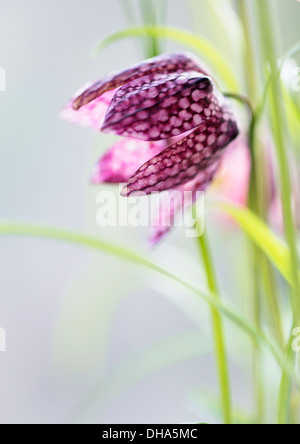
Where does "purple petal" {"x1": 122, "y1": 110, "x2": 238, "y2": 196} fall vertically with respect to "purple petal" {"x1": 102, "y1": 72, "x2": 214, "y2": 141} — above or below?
below

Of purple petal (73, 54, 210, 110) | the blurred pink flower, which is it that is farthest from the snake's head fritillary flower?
the blurred pink flower

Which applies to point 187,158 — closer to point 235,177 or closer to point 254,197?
point 254,197

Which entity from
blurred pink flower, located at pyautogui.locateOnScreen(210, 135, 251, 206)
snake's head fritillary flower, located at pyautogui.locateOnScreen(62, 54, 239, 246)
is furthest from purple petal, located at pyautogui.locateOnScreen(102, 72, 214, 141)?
blurred pink flower, located at pyautogui.locateOnScreen(210, 135, 251, 206)

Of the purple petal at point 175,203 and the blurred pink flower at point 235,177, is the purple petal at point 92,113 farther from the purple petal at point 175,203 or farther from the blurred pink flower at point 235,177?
the blurred pink flower at point 235,177

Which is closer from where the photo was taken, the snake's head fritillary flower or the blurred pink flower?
the snake's head fritillary flower

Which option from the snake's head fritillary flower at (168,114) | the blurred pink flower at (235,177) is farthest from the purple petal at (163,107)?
the blurred pink flower at (235,177)

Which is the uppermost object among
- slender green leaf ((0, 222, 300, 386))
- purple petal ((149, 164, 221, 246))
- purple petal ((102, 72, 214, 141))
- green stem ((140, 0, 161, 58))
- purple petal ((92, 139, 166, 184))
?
green stem ((140, 0, 161, 58))

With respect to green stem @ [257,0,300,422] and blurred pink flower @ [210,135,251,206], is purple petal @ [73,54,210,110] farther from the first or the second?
blurred pink flower @ [210,135,251,206]
